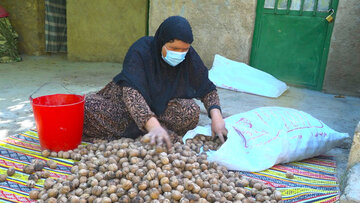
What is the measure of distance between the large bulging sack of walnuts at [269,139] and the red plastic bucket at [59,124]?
89cm

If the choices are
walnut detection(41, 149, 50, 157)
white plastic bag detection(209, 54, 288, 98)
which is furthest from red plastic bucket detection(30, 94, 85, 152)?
white plastic bag detection(209, 54, 288, 98)

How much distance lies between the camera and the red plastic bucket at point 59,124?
7.81ft

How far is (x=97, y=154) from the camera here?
7.77 feet

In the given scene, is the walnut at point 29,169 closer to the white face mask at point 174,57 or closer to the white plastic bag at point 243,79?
the white face mask at point 174,57

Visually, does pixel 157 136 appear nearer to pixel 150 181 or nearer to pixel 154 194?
pixel 150 181

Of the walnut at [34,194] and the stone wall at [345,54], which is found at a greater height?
the stone wall at [345,54]

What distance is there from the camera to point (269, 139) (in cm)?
243

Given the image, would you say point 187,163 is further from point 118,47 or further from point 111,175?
point 118,47

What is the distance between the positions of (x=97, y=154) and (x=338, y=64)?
3.84m

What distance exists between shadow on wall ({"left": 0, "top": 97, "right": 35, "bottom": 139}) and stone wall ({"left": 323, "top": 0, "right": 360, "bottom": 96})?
4083 mm

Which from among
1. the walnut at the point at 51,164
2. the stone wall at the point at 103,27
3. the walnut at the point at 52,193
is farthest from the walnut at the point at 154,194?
the stone wall at the point at 103,27

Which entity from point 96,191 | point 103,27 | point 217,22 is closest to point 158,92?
point 96,191

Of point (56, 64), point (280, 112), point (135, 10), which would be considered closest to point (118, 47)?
point (135, 10)

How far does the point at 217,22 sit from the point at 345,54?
1.97 meters
